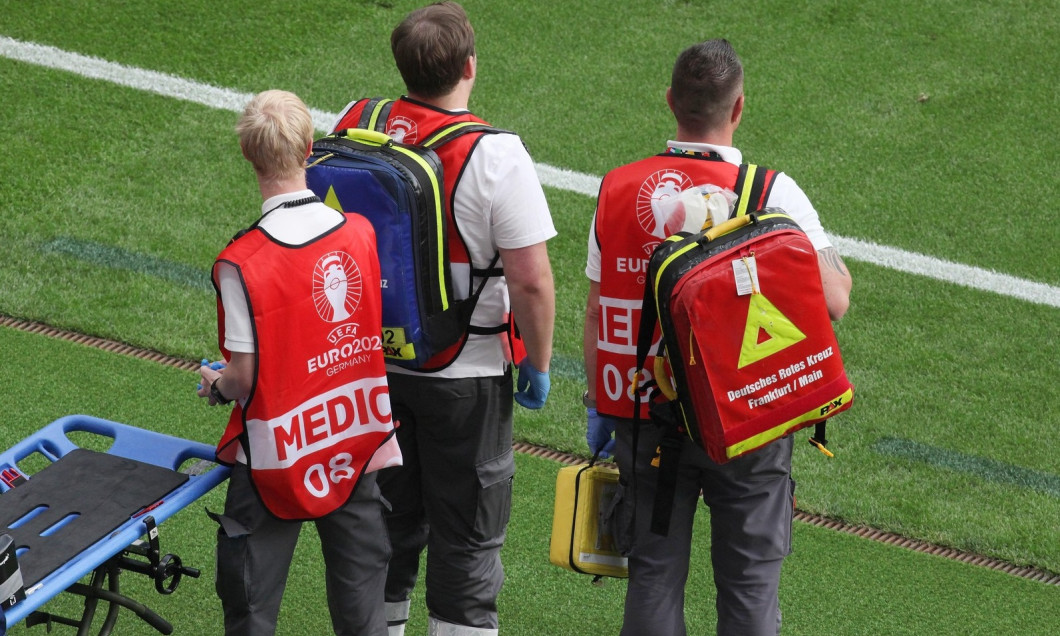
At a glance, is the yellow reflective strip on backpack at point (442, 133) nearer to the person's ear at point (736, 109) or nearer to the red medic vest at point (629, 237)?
the red medic vest at point (629, 237)

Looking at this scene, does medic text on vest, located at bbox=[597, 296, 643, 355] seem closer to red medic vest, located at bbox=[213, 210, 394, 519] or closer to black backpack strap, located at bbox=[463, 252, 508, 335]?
black backpack strap, located at bbox=[463, 252, 508, 335]

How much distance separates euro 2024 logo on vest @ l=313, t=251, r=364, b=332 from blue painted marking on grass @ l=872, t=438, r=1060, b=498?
9.20ft

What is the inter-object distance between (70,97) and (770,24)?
13.4 ft

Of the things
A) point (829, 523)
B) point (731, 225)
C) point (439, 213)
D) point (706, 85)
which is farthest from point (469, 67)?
point (829, 523)

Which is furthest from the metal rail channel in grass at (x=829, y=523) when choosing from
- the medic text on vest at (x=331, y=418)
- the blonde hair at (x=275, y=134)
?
the blonde hair at (x=275, y=134)

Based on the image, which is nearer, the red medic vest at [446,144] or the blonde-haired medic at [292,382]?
the blonde-haired medic at [292,382]

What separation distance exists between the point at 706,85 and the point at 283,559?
154 cm

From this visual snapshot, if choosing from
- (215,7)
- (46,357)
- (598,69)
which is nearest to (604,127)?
(598,69)

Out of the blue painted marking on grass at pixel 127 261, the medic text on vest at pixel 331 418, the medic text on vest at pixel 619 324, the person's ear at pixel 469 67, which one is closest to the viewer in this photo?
the medic text on vest at pixel 331 418

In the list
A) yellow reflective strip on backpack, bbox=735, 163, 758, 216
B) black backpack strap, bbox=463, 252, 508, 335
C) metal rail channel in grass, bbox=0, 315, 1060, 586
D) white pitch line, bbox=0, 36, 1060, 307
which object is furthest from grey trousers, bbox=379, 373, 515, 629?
white pitch line, bbox=0, 36, 1060, 307

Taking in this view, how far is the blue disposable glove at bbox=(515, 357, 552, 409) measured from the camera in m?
3.49

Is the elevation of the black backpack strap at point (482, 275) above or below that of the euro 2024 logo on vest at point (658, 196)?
below

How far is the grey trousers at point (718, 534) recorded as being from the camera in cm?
307

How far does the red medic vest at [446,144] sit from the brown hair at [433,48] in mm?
65
